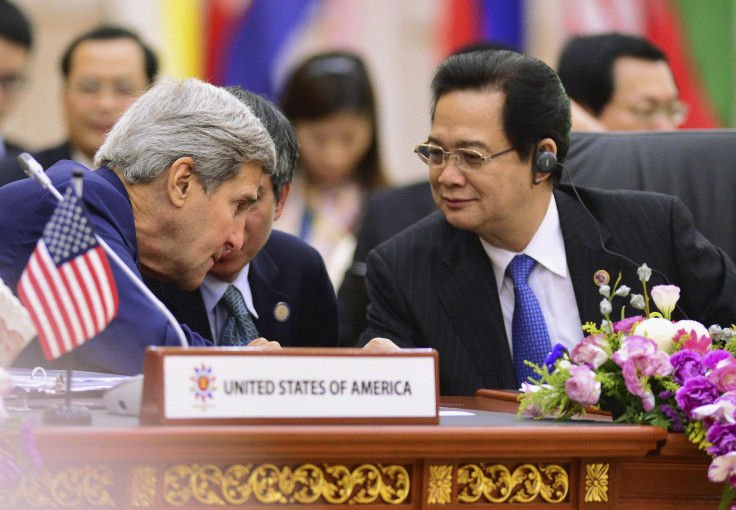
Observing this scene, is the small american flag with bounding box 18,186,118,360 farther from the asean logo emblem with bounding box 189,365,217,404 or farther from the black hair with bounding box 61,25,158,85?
the black hair with bounding box 61,25,158,85

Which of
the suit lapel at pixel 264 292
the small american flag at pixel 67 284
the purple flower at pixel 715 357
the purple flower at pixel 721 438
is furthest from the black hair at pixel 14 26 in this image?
the purple flower at pixel 721 438

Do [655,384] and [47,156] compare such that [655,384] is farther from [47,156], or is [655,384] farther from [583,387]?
[47,156]

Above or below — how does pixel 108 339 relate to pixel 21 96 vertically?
below

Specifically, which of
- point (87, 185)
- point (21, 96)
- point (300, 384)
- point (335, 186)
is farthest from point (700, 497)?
point (21, 96)

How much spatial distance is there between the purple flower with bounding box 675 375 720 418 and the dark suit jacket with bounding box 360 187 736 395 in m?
1.10

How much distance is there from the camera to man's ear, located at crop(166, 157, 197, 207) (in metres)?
2.47

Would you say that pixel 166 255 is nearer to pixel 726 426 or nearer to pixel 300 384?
pixel 300 384

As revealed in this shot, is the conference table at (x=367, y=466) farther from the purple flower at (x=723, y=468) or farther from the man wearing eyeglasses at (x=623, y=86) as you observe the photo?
the man wearing eyeglasses at (x=623, y=86)

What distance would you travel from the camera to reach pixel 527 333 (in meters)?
3.03

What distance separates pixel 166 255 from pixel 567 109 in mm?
1395

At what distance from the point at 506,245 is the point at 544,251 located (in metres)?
0.11

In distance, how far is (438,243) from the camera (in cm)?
329

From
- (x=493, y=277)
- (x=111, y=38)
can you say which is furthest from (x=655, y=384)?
(x=111, y=38)

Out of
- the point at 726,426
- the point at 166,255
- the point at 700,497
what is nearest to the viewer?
the point at 726,426
